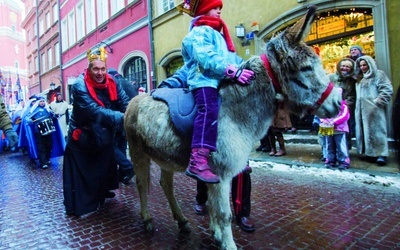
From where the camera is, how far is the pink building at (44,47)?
2802 centimetres

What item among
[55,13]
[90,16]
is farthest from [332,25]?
[55,13]

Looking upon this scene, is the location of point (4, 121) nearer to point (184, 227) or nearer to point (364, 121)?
point (184, 227)

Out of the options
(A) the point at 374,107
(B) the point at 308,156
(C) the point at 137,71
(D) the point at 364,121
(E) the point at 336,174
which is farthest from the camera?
(C) the point at 137,71

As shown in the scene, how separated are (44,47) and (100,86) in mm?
33101

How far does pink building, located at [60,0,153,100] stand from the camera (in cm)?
1521

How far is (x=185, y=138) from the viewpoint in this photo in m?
2.71

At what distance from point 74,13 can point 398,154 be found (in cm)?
2568

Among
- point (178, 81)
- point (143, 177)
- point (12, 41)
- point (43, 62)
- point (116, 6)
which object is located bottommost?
point (143, 177)

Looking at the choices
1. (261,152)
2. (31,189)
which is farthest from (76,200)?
(261,152)

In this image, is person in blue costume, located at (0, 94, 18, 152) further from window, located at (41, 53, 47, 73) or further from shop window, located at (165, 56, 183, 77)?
window, located at (41, 53, 47, 73)

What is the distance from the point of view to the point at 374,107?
19.6 ft

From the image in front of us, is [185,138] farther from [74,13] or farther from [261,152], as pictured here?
[74,13]

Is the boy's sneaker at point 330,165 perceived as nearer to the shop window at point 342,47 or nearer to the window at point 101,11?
the shop window at point 342,47

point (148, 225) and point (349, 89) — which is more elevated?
point (349, 89)
